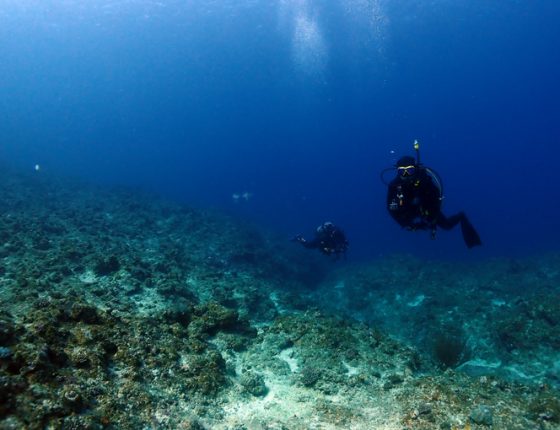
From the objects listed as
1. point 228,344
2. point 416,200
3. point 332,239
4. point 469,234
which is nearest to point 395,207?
point 416,200

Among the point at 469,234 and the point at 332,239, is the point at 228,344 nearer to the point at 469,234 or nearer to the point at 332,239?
the point at 469,234

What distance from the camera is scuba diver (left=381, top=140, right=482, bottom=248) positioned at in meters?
8.41

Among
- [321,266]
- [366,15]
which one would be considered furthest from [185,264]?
[366,15]

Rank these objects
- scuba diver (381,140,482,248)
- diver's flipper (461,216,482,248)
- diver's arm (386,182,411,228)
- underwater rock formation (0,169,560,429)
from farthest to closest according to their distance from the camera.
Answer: diver's flipper (461,216,482,248)
diver's arm (386,182,411,228)
scuba diver (381,140,482,248)
underwater rock formation (0,169,560,429)

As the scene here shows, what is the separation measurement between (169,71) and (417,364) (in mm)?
131632

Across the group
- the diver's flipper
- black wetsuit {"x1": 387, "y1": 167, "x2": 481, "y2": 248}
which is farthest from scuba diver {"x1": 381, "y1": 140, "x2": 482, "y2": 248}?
the diver's flipper

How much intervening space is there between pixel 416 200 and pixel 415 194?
165 mm

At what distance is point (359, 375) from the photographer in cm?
688

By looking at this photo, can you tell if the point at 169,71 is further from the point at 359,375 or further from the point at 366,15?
the point at 359,375

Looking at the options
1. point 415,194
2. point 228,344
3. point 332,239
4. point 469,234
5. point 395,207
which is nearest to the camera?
point 228,344

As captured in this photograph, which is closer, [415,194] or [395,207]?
[415,194]

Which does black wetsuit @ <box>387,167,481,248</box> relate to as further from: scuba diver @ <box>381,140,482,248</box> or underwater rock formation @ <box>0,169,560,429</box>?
underwater rock formation @ <box>0,169,560,429</box>

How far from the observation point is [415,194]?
8641 millimetres

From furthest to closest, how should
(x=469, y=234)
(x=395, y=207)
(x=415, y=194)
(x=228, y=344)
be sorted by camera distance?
1. (x=469, y=234)
2. (x=395, y=207)
3. (x=415, y=194)
4. (x=228, y=344)
